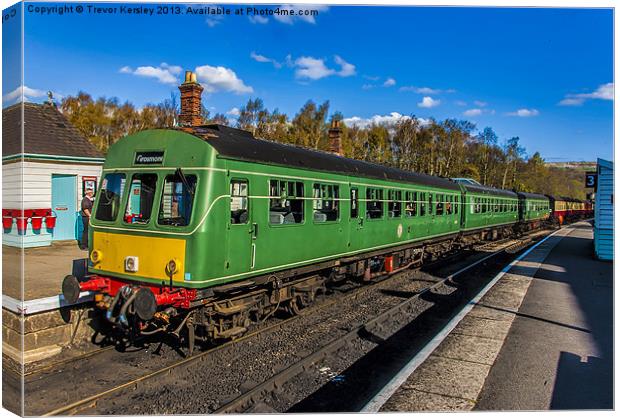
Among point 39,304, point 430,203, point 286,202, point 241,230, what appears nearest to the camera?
point 241,230

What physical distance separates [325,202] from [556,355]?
479 centimetres

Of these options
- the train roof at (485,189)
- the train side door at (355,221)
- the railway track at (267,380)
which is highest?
the train roof at (485,189)

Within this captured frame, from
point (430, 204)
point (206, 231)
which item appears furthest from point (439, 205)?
point (206, 231)

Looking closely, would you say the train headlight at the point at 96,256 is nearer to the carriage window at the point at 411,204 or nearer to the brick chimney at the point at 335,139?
the carriage window at the point at 411,204

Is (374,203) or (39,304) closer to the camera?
(39,304)

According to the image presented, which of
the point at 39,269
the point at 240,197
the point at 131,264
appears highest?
the point at 240,197

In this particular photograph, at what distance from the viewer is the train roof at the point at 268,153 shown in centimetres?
709

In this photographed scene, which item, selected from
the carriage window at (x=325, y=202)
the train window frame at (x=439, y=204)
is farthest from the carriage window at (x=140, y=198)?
the train window frame at (x=439, y=204)

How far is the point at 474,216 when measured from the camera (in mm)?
22625

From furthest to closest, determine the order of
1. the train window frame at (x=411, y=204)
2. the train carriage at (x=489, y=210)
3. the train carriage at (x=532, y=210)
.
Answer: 1. the train carriage at (x=532, y=210)
2. the train carriage at (x=489, y=210)
3. the train window frame at (x=411, y=204)

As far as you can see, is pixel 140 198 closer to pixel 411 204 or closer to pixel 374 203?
pixel 374 203

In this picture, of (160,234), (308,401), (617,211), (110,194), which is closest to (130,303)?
(160,234)

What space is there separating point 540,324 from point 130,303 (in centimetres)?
712

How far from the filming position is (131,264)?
6.93 metres
